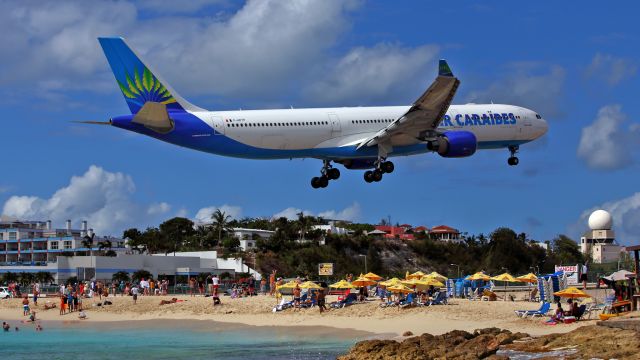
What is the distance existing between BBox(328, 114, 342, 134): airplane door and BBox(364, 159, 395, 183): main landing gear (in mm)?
3054

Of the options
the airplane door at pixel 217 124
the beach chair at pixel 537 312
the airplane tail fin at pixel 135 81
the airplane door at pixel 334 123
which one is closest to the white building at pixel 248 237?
the airplane door at pixel 334 123

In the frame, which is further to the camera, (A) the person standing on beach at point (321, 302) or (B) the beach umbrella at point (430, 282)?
(A) the person standing on beach at point (321, 302)

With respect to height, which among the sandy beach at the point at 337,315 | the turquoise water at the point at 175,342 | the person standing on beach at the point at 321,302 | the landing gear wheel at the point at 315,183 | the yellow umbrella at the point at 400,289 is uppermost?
the landing gear wheel at the point at 315,183

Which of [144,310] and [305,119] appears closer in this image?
[305,119]

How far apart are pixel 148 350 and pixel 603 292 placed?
2708 centimetres

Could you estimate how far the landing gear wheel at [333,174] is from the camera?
54772 mm

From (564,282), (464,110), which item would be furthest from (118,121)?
(564,282)

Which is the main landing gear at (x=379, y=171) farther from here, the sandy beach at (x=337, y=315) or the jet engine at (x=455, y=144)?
the sandy beach at (x=337, y=315)

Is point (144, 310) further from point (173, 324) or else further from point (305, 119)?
point (305, 119)

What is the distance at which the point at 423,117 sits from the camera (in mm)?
50875

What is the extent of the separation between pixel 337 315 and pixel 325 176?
7.79 m

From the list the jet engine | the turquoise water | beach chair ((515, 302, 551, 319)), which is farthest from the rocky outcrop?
the jet engine

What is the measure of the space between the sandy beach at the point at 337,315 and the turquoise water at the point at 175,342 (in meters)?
1.56

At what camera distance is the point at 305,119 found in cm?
5056
